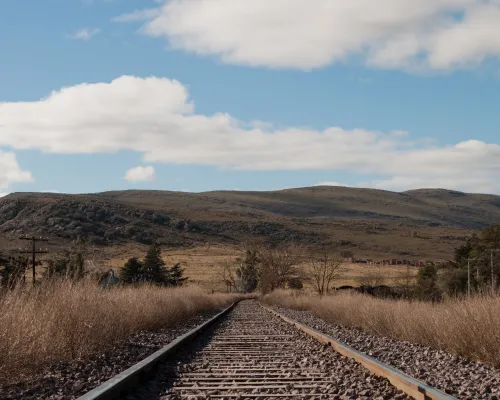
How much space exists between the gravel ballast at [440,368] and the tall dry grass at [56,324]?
4.77 m

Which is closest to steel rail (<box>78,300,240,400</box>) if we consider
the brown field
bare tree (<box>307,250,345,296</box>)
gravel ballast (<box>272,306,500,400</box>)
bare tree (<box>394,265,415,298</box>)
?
gravel ballast (<box>272,306,500,400</box>)

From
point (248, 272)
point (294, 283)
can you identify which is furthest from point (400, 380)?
point (248, 272)

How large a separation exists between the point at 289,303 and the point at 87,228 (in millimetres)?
92832

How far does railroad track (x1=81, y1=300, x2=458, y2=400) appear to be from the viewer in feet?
22.9

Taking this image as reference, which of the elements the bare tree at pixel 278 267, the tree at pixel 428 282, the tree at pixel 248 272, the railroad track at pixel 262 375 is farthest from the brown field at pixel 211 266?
the railroad track at pixel 262 375

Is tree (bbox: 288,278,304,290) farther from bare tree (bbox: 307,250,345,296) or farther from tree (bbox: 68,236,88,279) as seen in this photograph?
tree (bbox: 68,236,88,279)

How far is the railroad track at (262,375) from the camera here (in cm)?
698

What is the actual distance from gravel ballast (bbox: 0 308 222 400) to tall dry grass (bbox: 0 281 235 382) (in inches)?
11.9

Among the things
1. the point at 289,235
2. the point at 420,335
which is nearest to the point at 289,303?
the point at 420,335

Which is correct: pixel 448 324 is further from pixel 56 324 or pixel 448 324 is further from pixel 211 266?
pixel 211 266

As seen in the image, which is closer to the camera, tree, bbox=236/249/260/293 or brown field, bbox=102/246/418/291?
tree, bbox=236/249/260/293

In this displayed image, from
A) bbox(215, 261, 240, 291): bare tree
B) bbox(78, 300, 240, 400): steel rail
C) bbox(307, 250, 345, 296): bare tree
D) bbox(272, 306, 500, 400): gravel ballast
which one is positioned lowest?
bbox(215, 261, 240, 291): bare tree

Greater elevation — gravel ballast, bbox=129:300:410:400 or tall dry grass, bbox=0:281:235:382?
tall dry grass, bbox=0:281:235:382

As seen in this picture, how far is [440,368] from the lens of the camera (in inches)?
358
